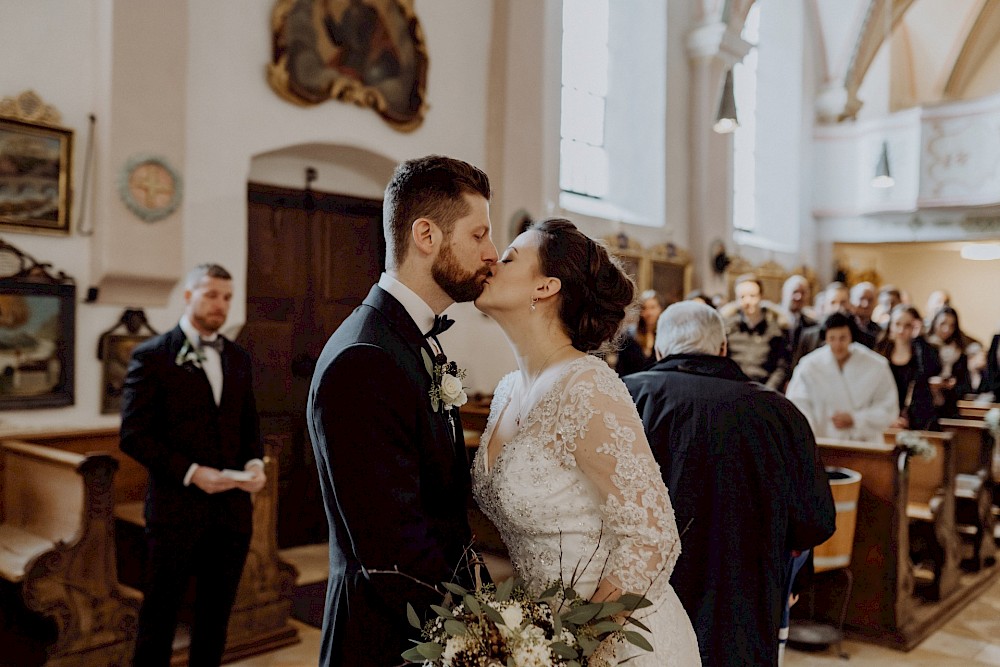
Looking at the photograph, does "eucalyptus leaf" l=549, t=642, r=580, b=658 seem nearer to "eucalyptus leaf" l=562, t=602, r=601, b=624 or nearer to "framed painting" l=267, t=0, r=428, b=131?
"eucalyptus leaf" l=562, t=602, r=601, b=624

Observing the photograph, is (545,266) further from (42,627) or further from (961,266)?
(961,266)

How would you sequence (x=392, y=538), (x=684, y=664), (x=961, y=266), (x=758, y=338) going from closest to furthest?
(x=392, y=538) → (x=684, y=664) → (x=758, y=338) → (x=961, y=266)

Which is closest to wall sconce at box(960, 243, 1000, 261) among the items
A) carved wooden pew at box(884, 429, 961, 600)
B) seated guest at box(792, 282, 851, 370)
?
seated guest at box(792, 282, 851, 370)

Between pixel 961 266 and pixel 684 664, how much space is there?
642 inches

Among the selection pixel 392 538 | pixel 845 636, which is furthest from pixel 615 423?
pixel 845 636

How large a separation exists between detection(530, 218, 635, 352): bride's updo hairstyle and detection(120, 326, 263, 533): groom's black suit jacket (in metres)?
2.11

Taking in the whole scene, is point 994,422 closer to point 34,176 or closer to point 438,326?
point 438,326

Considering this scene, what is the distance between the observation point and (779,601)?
2.90 metres

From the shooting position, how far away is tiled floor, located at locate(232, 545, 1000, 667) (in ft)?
14.6

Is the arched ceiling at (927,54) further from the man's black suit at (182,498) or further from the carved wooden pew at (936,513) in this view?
the man's black suit at (182,498)

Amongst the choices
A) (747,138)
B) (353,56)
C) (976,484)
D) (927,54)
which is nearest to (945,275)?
(927,54)

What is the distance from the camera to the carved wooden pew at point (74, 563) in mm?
3730

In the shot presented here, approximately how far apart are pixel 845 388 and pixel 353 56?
424cm

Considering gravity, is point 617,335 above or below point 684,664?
above
